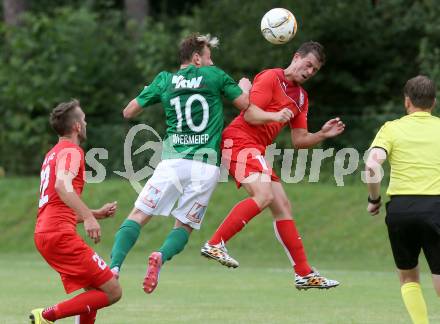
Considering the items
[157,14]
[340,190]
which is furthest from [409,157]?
[157,14]

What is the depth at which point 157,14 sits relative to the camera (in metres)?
35.2

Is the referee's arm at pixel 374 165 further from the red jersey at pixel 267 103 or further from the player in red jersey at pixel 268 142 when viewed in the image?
the red jersey at pixel 267 103

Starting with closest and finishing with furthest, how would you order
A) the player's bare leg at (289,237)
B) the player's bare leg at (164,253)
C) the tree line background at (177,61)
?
the player's bare leg at (164,253) < the player's bare leg at (289,237) < the tree line background at (177,61)

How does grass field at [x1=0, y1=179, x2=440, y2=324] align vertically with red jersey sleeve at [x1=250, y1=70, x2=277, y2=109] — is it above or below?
below

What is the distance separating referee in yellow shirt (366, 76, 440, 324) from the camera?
27.5 feet

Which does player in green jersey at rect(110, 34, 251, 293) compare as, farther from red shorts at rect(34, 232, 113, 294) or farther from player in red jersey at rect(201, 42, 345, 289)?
red shorts at rect(34, 232, 113, 294)

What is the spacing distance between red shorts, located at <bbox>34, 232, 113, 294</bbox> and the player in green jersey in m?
0.88

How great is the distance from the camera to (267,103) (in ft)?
33.6

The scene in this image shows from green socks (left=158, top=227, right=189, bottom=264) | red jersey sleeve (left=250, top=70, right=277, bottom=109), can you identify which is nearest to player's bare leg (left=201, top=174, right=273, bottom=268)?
green socks (left=158, top=227, right=189, bottom=264)

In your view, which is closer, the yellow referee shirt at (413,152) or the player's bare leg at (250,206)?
the yellow referee shirt at (413,152)

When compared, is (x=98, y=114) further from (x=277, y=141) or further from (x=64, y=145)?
(x=64, y=145)

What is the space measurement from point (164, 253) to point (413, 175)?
237cm

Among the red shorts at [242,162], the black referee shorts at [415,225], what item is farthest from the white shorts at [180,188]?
the black referee shorts at [415,225]

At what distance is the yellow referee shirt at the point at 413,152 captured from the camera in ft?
27.7
